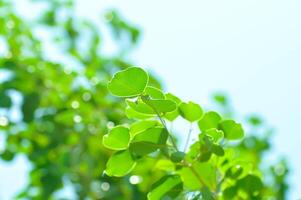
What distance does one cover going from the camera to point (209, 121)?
948mm

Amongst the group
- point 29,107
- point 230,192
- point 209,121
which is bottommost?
point 29,107

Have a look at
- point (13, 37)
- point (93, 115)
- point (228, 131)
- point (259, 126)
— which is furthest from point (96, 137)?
point (228, 131)

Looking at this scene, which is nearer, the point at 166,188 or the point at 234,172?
the point at 166,188

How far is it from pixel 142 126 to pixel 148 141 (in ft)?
0.12

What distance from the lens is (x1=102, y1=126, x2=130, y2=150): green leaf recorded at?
2.77ft

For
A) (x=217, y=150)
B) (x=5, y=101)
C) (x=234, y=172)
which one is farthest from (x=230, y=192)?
(x=5, y=101)

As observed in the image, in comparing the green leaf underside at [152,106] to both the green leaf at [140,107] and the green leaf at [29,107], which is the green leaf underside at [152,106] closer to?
the green leaf at [140,107]

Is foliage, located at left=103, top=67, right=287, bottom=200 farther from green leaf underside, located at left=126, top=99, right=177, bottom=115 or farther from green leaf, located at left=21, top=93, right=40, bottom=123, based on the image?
green leaf, located at left=21, top=93, right=40, bottom=123

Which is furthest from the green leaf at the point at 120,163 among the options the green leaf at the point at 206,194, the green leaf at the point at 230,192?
the green leaf at the point at 230,192

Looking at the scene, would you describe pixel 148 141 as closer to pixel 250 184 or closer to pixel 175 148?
pixel 175 148

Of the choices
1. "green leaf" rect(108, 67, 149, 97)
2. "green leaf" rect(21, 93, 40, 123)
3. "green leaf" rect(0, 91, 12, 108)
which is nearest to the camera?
"green leaf" rect(108, 67, 149, 97)

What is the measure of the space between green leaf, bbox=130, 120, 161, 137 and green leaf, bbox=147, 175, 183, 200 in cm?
7

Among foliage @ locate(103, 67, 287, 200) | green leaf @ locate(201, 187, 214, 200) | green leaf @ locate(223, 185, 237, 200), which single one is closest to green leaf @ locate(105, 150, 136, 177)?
foliage @ locate(103, 67, 287, 200)

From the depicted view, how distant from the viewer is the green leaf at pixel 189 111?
3.01 ft
